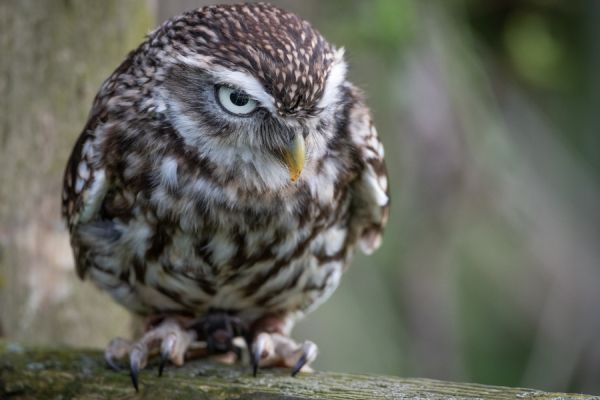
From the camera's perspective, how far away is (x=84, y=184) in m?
3.22

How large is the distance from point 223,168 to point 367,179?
0.58 m

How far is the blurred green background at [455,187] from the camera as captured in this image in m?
4.00

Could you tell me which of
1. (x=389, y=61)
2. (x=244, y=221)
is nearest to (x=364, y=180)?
(x=244, y=221)

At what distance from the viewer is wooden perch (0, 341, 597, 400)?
2510mm

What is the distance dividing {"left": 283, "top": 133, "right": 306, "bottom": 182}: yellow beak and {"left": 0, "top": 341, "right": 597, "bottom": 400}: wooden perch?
0.63 metres

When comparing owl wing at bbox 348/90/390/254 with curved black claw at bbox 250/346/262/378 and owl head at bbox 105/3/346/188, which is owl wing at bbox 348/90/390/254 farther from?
curved black claw at bbox 250/346/262/378

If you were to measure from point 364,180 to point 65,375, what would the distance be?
1.23 m

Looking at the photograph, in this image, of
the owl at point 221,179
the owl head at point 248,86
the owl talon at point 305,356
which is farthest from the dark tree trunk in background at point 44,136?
the owl talon at point 305,356

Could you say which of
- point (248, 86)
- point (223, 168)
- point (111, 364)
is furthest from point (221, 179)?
point (111, 364)

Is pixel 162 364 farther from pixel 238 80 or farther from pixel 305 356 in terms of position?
pixel 238 80

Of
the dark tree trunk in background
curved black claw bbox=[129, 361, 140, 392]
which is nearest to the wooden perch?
curved black claw bbox=[129, 361, 140, 392]

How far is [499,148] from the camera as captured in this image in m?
4.53

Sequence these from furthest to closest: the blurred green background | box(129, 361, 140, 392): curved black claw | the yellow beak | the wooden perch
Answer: the blurred green background < the yellow beak < box(129, 361, 140, 392): curved black claw < the wooden perch

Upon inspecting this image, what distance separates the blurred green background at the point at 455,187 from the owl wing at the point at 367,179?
706 mm
